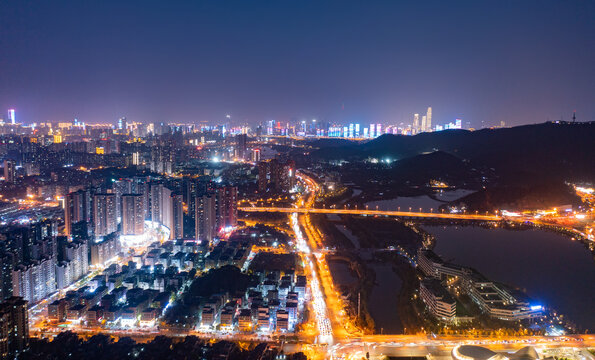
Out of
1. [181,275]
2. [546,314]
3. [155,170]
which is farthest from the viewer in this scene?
[155,170]


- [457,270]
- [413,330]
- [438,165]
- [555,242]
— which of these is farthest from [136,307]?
[438,165]

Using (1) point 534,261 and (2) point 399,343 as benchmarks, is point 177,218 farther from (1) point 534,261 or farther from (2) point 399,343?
(1) point 534,261

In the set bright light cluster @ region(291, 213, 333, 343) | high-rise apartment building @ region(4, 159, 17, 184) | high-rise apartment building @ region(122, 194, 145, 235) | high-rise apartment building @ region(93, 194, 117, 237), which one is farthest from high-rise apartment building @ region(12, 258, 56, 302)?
high-rise apartment building @ region(4, 159, 17, 184)

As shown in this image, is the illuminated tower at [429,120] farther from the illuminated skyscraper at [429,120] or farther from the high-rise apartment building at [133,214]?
→ the high-rise apartment building at [133,214]

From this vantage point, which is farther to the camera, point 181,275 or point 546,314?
point 181,275

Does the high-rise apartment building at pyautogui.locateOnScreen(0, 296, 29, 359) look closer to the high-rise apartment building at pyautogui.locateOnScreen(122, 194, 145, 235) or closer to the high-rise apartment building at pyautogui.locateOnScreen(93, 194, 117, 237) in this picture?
the high-rise apartment building at pyautogui.locateOnScreen(93, 194, 117, 237)

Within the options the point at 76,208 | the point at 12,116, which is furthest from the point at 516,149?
the point at 12,116

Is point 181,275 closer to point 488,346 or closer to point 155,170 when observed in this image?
point 488,346
